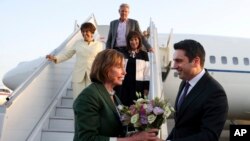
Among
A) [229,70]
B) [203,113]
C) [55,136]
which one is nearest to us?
[203,113]

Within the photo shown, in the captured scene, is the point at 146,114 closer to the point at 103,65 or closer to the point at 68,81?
the point at 103,65

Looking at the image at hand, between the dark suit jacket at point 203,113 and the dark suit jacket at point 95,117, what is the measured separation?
1.45 ft

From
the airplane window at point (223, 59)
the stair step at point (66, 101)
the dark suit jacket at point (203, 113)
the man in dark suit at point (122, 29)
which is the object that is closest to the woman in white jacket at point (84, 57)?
the man in dark suit at point (122, 29)

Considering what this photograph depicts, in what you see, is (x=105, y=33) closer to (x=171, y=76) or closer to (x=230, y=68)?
(x=171, y=76)

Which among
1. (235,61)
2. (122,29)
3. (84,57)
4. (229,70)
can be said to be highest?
(122,29)

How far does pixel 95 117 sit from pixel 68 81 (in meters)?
5.18

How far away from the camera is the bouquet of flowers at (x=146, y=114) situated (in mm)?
2342

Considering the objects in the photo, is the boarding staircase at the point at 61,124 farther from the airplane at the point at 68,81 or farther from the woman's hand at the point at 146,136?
the woman's hand at the point at 146,136

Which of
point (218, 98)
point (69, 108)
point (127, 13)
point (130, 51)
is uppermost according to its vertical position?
point (127, 13)

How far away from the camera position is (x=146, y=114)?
234 centimetres

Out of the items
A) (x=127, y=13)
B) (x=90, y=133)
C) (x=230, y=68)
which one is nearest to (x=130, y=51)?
(x=127, y=13)

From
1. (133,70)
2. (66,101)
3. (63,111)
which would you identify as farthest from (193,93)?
(66,101)

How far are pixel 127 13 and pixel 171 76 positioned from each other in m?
4.68

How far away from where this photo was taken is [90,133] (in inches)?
91.7
